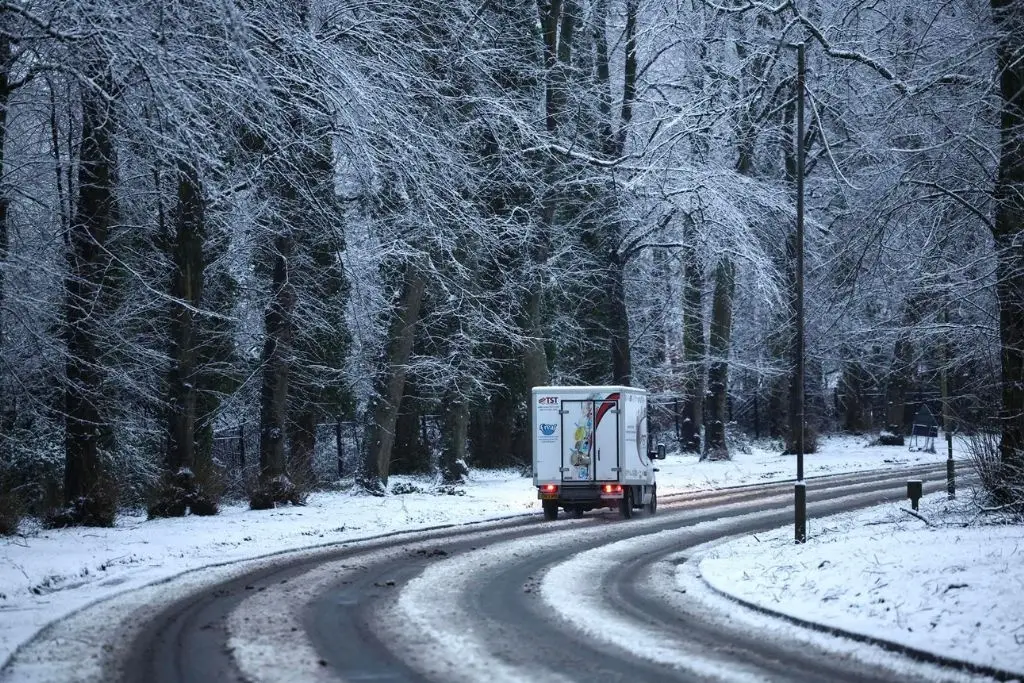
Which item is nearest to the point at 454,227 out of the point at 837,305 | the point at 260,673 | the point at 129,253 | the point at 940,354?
the point at 129,253

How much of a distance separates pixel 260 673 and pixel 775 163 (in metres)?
42.9

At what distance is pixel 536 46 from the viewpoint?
36031 millimetres

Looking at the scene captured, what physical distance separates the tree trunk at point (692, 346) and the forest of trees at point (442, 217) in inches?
8.4

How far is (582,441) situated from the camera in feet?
84.5

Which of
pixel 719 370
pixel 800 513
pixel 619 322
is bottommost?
pixel 800 513

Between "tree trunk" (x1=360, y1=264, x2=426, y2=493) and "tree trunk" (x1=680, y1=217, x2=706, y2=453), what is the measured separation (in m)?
10.2

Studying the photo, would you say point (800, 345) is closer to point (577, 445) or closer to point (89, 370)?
point (577, 445)

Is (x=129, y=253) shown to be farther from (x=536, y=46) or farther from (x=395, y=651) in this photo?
(x=395, y=651)

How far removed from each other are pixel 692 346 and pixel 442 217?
30390 millimetres

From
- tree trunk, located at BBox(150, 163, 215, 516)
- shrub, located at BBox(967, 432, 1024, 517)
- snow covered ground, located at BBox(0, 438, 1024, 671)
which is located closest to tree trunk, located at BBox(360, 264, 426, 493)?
snow covered ground, located at BBox(0, 438, 1024, 671)

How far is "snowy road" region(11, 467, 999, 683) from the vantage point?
9695mm

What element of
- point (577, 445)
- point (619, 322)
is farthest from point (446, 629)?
point (619, 322)

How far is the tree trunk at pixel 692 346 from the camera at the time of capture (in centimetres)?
4012

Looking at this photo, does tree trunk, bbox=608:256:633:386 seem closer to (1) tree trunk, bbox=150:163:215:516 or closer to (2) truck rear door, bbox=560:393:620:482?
(2) truck rear door, bbox=560:393:620:482
